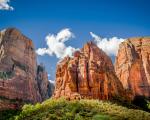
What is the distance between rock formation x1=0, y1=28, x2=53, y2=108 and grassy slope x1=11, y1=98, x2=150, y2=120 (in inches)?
2751

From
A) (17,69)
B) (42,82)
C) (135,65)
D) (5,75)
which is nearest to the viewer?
(135,65)

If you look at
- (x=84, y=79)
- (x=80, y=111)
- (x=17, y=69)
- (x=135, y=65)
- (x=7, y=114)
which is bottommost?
(x=80, y=111)

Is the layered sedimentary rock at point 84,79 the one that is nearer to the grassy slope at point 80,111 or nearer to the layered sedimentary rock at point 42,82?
the grassy slope at point 80,111

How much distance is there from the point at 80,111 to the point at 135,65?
62491 mm

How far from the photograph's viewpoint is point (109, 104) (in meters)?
82.8

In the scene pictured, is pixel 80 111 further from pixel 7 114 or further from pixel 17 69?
pixel 17 69

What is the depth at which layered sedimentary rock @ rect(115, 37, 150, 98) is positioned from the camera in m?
128

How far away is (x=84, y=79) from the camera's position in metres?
90.2

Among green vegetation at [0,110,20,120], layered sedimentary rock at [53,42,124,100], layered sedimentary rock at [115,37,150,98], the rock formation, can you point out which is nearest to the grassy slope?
layered sedimentary rock at [53,42,124,100]

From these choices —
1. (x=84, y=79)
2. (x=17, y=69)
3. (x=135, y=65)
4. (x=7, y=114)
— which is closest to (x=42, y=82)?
(x=17, y=69)

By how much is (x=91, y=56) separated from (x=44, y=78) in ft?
335

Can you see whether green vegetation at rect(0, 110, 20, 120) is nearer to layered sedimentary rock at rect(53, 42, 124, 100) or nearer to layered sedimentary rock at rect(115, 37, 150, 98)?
layered sedimentary rock at rect(53, 42, 124, 100)

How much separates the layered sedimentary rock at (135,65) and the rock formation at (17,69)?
1797 inches

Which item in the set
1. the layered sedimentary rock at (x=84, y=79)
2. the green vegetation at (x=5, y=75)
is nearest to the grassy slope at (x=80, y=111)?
the layered sedimentary rock at (x=84, y=79)
